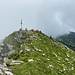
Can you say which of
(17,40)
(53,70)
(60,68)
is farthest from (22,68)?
(17,40)

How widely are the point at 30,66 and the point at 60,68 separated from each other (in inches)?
353

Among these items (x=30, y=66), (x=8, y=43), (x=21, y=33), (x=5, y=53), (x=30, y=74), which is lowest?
(x=30, y=74)

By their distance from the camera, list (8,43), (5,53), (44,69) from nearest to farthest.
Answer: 1. (44,69)
2. (5,53)
3. (8,43)

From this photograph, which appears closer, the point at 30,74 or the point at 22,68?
the point at 30,74

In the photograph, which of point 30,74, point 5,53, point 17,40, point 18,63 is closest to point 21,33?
point 17,40

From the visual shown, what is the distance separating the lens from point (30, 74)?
104 feet

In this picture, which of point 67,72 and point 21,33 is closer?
point 67,72

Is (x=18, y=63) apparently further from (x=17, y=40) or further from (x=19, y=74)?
(x=17, y=40)

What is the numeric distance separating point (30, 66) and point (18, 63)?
12.5ft

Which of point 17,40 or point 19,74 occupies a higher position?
point 17,40

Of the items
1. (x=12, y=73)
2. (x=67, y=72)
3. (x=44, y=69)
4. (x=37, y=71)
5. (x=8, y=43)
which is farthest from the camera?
(x=8, y=43)

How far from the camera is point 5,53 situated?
8356cm

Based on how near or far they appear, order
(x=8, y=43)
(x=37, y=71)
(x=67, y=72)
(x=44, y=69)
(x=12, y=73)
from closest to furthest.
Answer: (x=12, y=73) < (x=37, y=71) < (x=44, y=69) < (x=67, y=72) < (x=8, y=43)

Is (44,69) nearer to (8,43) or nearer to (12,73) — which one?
(12,73)
